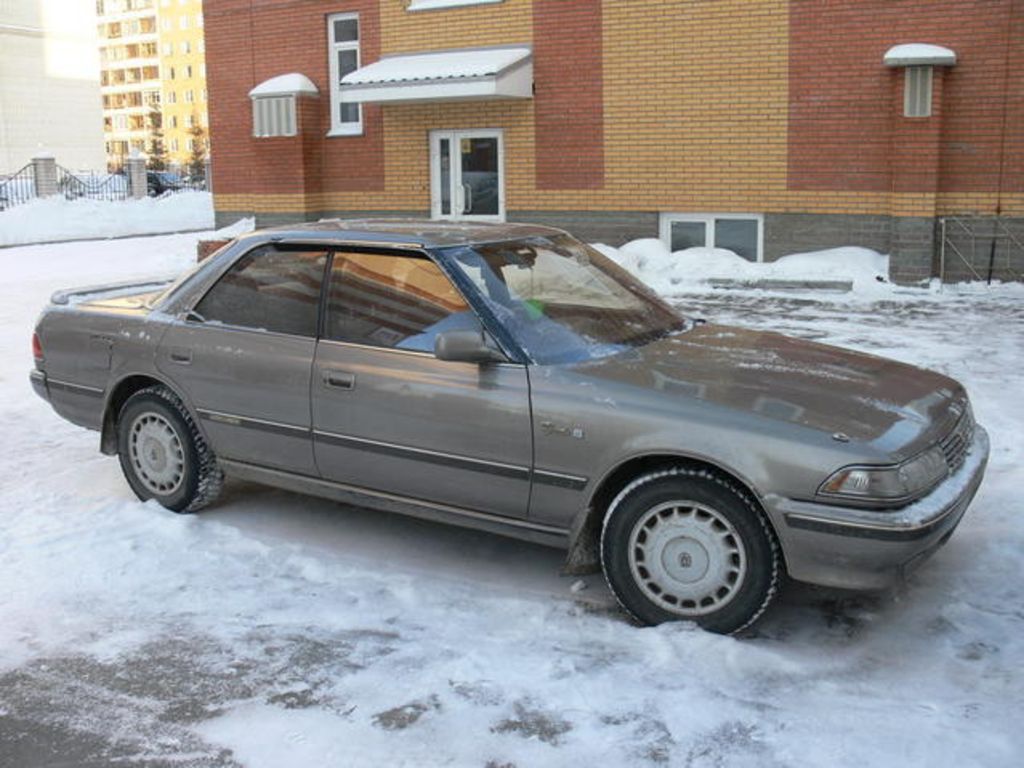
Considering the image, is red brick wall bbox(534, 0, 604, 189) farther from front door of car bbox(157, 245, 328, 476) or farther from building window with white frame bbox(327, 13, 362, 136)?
front door of car bbox(157, 245, 328, 476)

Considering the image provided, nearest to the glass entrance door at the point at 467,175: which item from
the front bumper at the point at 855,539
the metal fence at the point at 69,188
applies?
Answer: the front bumper at the point at 855,539

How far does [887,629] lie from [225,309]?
3447 millimetres

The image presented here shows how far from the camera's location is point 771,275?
1412cm

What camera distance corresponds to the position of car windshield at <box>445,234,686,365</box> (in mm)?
4711

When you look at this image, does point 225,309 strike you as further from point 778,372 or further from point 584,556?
point 778,372

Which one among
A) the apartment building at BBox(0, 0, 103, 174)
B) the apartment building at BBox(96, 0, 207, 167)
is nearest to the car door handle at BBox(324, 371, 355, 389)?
the apartment building at BBox(0, 0, 103, 174)

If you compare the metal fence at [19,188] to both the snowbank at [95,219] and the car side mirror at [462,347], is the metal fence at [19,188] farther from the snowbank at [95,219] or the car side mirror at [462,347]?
the car side mirror at [462,347]

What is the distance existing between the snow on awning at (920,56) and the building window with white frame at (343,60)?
27.6ft

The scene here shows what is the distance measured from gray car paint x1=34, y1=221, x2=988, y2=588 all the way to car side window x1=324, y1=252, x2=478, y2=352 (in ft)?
0.25

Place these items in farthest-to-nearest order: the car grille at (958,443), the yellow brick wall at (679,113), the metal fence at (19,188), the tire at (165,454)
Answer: the metal fence at (19,188) → the yellow brick wall at (679,113) → the tire at (165,454) → the car grille at (958,443)

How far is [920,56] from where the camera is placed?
508 inches

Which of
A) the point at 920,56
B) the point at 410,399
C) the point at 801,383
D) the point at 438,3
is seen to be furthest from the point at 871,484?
the point at 438,3

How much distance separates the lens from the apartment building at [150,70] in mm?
111000

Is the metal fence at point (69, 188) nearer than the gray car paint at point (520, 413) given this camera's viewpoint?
No
